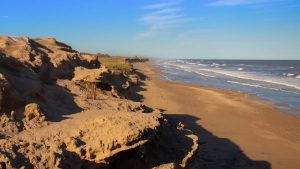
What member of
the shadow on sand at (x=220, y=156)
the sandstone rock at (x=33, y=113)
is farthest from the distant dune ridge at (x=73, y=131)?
the shadow on sand at (x=220, y=156)

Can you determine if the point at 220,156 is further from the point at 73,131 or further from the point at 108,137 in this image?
the point at 73,131

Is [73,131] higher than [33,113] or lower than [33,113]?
lower

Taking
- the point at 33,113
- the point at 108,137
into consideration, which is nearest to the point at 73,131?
the point at 108,137

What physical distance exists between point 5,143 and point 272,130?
12784 mm

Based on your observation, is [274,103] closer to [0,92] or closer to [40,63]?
[40,63]

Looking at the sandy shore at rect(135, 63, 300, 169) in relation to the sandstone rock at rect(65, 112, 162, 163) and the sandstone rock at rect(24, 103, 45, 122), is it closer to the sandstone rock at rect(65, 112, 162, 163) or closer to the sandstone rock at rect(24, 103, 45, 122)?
the sandstone rock at rect(65, 112, 162, 163)

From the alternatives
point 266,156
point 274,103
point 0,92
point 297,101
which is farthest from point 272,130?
point 0,92

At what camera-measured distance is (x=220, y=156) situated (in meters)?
10.9

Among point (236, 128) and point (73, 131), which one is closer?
point (73, 131)

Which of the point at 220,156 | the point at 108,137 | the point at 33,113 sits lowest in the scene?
the point at 220,156

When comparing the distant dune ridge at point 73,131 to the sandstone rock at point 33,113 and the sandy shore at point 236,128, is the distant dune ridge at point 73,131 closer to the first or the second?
the sandstone rock at point 33,113

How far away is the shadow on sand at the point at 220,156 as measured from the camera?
10.0m

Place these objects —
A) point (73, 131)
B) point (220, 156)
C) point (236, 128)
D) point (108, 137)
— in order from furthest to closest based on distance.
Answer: point (236, 128)
point (220, 156)
point (73, 131)
point (108, 137)

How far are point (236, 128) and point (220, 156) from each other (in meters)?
4.60
